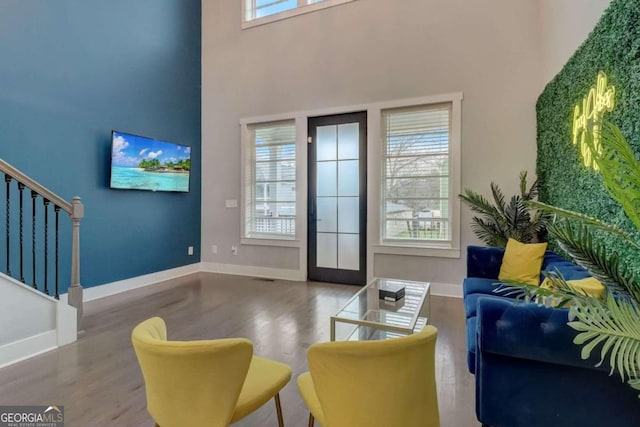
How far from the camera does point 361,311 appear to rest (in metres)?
2.39

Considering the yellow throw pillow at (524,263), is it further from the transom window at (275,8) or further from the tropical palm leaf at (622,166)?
the transom window at (275,8)

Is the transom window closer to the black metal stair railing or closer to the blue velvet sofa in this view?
the black metal stair railing

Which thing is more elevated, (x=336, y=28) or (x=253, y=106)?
(x=336, y=28)

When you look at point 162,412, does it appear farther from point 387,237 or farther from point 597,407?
point 387,237

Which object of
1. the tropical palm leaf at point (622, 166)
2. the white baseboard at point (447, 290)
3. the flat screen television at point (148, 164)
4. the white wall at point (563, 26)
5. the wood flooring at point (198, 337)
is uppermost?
the white wall at point (563, 26)

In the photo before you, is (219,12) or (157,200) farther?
(219,12)

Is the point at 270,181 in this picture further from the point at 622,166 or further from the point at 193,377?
the point at 622,166

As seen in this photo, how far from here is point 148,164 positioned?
179 inches

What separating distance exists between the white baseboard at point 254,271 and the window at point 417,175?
1.50 m

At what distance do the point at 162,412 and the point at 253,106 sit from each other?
190 inches

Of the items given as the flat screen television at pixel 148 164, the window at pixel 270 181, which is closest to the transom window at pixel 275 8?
the window at pixel 270 181

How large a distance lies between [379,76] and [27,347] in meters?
4.67

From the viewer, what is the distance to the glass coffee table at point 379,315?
2082 millimetres

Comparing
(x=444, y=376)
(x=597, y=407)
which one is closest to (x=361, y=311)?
(x=444, y=376)
